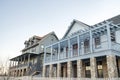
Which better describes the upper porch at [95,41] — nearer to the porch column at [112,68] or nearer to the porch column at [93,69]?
the porch column at [112,68]

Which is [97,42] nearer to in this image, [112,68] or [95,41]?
[95,41]

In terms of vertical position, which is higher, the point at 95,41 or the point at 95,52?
the point at 95,41

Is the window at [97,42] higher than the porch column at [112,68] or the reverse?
higher

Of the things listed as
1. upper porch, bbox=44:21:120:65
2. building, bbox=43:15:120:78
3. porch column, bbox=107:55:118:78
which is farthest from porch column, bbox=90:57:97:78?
porch column, bbox=107:55:118:78

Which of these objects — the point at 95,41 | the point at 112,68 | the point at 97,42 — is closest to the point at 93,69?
the point at 112,68

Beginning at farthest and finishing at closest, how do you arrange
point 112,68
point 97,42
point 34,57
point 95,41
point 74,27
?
point 34,57 < point 74,27 < point 95,41 < point 97,42 < point 112,68

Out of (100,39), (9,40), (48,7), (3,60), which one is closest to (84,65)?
(100,39)

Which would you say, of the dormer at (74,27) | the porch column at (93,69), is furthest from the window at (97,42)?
the dormer at (74,27)

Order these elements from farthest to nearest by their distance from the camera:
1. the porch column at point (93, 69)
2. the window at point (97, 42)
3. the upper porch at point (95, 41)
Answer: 1. the window at point (97, 42)
2. the porch column at point (93, 69)
3. the upper porch at point (95, 41)

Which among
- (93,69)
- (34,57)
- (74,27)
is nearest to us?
(93,69)

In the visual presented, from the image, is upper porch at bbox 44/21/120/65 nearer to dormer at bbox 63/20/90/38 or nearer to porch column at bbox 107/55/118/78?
porch column at bbox 107/55/118/78

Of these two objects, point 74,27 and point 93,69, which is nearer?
point 93,69

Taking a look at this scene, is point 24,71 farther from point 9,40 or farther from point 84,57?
point 84,57

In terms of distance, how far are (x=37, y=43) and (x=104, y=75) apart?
2247 centimetres
